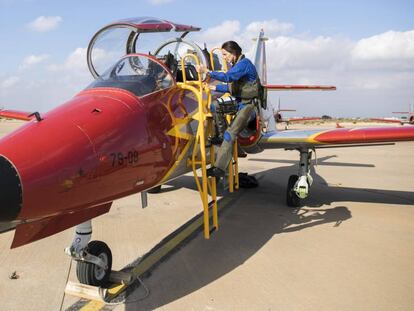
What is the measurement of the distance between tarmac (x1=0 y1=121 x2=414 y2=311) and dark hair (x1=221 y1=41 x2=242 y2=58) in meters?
2.75

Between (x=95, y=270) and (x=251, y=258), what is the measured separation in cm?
202

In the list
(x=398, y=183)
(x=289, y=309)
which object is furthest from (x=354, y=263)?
(x=398, y=183)

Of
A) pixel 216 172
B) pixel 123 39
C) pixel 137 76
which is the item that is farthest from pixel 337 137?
pixel 137 76

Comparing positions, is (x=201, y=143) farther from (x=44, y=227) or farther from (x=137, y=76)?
(x=44, y=227)

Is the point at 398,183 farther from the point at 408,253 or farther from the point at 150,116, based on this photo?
the point at 150,116

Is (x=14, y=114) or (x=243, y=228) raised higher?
(x=14, y=114)

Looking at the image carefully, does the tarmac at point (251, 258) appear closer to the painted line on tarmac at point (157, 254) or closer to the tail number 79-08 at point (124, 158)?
the painted line on tarmac at point (157, 254)

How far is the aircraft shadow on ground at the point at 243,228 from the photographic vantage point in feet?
13.6

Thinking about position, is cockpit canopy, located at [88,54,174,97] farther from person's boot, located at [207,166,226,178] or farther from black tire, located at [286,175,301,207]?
black tire, located at [286,175,301,207]

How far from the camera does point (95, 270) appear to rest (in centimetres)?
395

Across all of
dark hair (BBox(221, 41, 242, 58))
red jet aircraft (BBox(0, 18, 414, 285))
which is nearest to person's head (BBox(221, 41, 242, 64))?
dark hair (BBox(221, 41, 242, 58))

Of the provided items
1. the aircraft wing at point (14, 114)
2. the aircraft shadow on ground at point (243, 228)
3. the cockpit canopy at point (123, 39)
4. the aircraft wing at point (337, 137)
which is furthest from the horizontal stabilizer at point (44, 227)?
the aircraft wing at point (14, 114)

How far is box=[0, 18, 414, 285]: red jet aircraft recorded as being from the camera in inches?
108

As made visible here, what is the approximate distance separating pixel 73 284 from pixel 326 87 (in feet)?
30.4
